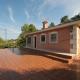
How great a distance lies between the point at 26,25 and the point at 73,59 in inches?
1130

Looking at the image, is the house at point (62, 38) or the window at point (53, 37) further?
the window at point (53, 37)

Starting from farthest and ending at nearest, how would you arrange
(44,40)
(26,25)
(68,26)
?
(26,25) < (44,40) < (68,26)

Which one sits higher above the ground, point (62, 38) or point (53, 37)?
point (53, 37)

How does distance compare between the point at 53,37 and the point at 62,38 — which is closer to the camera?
the point at 62,38

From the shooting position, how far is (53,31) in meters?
18.3

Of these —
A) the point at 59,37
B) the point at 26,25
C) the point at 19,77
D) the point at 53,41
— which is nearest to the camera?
the point at 19,77

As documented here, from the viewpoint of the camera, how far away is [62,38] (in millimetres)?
16422

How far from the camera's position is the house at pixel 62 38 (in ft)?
46.5

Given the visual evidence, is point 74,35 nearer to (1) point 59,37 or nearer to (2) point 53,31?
(1) point 59,37

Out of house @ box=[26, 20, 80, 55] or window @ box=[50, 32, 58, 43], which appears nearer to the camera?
house @ box=[26, 20, 80, 55]

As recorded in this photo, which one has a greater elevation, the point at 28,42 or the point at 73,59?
the point at 28,42

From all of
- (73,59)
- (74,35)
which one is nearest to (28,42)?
(74,35)

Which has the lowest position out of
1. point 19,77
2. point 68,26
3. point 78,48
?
point 19,77

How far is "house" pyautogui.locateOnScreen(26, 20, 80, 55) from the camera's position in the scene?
14188mm
